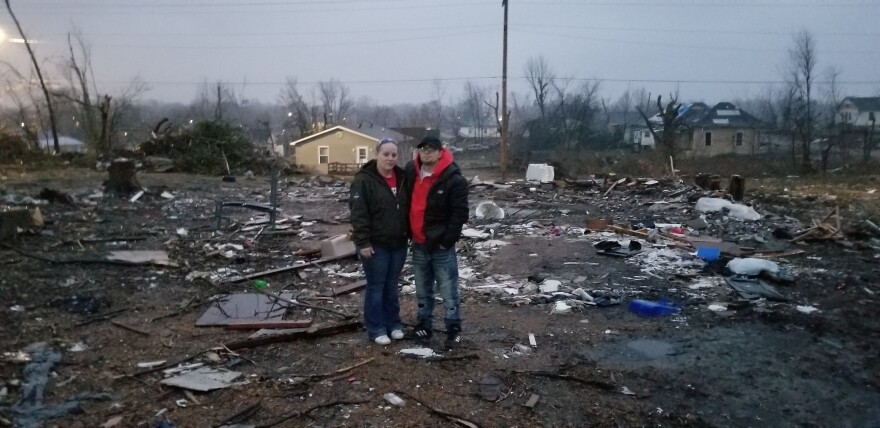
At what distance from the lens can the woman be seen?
464 cm

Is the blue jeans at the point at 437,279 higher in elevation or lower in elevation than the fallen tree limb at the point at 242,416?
higher

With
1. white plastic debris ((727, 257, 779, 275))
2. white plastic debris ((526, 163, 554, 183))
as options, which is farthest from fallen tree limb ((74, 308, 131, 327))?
white plastic debris ((526, 163, 554, 183))

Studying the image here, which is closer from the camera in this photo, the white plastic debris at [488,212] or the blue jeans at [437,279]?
the blue jeans at [437,279]

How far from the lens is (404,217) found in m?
A: 4.77

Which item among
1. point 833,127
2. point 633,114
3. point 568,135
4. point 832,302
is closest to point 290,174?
point 832,302

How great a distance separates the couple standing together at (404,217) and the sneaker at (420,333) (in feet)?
0.81

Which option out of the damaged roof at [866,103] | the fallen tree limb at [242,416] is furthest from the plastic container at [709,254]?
the damaged roof at [866,103]

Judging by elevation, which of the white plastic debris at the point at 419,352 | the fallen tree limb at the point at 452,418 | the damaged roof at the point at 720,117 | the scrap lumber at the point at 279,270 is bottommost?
the fallen tree limb at the point at 452,418

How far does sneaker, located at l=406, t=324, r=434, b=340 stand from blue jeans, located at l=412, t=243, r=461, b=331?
3 centimetres

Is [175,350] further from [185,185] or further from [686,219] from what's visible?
[185,185]

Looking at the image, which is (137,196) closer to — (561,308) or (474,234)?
(474,234)

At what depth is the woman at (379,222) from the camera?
15.2 feet

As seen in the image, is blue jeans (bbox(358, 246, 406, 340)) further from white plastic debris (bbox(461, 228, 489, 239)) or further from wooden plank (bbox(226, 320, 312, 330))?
white plastic debris (bbox(461, 228, 489, 239))

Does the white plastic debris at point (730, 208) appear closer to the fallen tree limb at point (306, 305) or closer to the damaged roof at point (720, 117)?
the fallen tree limb at point (306, 305)
